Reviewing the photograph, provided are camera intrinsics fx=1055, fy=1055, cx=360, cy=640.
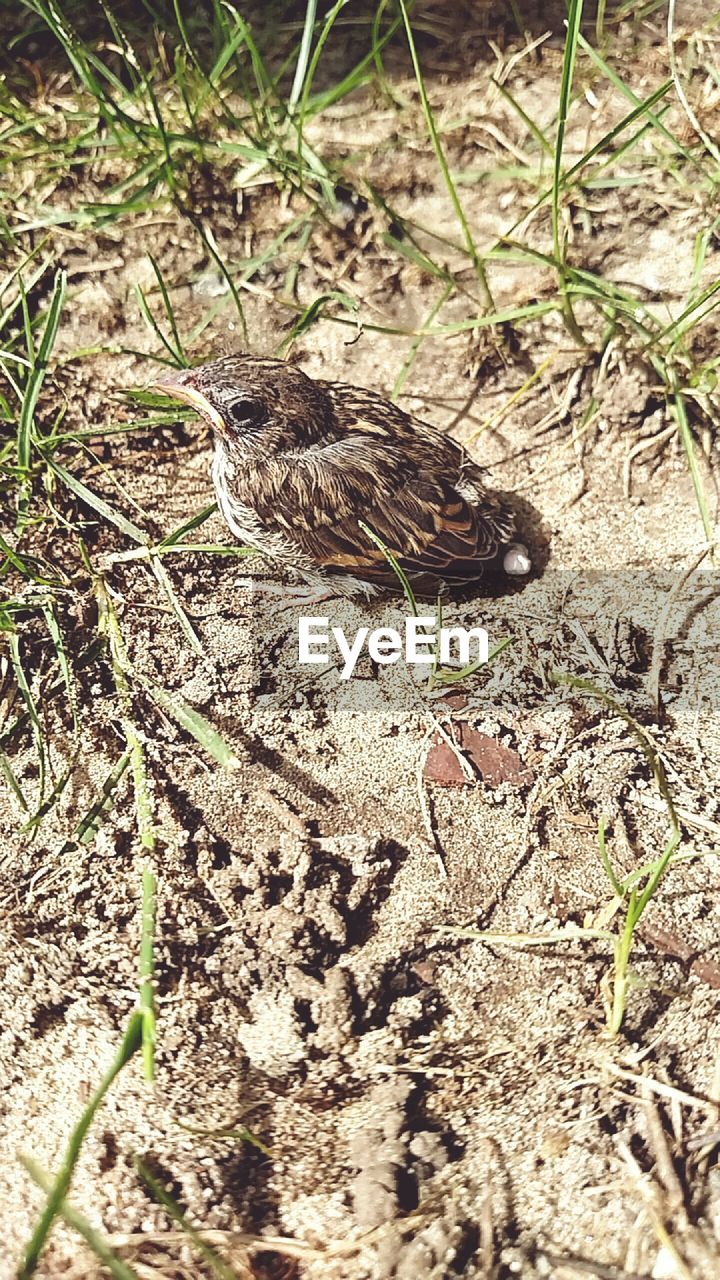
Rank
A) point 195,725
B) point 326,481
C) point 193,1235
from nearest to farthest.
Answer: point 193,1235
point 195,725
point 326,481

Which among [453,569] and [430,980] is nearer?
[430,980]

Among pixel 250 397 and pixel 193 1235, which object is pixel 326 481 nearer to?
pixel 250 397

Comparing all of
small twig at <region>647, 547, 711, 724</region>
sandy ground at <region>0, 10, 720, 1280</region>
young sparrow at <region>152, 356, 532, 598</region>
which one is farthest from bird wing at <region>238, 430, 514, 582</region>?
small twig at <region>647, 547, 711, 724</region>

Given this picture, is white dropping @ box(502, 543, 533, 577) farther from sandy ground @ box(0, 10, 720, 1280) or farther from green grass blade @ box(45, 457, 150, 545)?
green grass blade @ box(45, 457, 150, 545)

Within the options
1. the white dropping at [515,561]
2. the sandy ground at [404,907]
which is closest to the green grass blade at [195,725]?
the sandy ground at [404,907]

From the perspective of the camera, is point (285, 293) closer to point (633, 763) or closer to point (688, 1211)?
point (633, 763)

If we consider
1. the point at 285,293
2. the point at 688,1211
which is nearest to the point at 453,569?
the point at 285,293

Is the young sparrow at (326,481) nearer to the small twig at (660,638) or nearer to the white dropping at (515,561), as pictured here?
the white dropping at (515,561)

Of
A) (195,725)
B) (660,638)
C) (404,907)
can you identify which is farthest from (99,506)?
(660,638)
